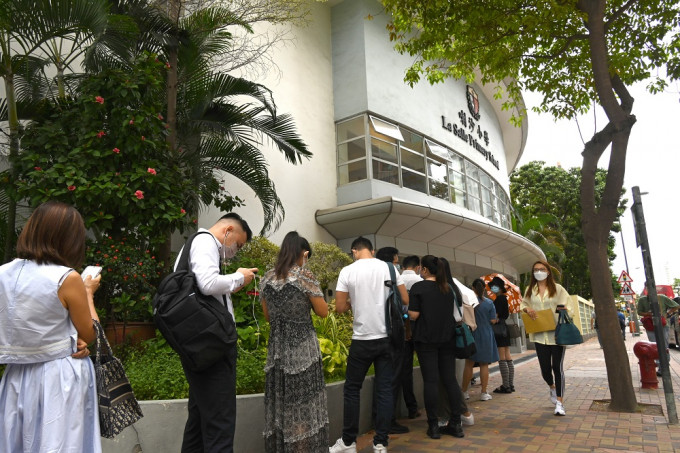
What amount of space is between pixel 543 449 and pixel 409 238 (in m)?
9.44

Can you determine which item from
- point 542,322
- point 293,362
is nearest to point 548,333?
point 542,322

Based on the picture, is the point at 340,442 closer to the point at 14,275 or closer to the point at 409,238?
the point at 14,275

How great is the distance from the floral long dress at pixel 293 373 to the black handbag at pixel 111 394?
1465mm

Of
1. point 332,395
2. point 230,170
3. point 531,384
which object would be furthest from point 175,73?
point 531,384

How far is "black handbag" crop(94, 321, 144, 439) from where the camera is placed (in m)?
2.35

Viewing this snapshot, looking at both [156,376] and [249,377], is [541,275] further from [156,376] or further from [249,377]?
[156,376]

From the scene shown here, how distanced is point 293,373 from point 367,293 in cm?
107

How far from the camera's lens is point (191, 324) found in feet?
9.66

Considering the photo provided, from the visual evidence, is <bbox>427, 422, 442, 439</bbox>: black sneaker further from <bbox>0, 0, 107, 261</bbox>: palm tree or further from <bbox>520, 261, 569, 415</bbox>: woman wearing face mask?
<bbox>0, 0, 107, 261</bbox>: palm tree

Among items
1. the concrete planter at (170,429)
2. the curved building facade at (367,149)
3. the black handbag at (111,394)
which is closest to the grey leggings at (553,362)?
the concrete planter at (170,429)

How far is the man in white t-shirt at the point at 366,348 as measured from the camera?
439 cm

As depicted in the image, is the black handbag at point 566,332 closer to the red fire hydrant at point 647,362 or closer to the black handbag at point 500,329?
the black handbag at point 500,329

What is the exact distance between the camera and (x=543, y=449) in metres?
4.63

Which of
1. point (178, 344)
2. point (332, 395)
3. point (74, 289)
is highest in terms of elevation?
point (74, 289)
